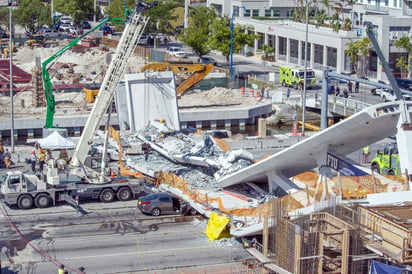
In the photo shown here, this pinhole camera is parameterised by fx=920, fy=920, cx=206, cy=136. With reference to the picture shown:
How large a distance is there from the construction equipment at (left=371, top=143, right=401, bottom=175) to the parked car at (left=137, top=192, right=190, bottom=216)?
12.2 m

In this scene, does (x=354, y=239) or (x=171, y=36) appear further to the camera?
(x=171, y=36)

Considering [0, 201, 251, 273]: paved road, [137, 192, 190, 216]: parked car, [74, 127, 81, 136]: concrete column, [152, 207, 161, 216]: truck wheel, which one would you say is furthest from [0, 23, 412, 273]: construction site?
[74, 127, 81, 136]: concrete column

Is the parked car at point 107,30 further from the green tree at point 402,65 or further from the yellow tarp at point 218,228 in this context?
the yellow tarp at point 218,228

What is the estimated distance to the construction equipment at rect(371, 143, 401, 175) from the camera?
154ft

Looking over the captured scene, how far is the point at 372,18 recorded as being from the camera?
86.3 m

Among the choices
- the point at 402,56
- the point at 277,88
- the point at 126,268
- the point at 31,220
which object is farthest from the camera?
the point at 402,56

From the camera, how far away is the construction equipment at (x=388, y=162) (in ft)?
154

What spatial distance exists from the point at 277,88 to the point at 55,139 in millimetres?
36952

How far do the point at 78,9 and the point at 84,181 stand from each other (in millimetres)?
86302

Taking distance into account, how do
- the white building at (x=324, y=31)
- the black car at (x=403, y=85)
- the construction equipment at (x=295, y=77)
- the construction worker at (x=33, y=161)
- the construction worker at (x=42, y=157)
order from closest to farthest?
the construction worker at (x=42, y=157)
the construction worker at (x=33, y=161)
the black car at (x=403, y=85)
the construction equipment at (x=295, y=77)
the white building at (x=324, y=31)

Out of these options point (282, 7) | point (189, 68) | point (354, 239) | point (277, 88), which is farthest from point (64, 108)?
point (282, 7)

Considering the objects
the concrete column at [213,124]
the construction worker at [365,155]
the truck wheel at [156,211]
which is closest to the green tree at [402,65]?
the concrete column at [213,124]

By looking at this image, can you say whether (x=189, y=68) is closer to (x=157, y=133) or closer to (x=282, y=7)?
(x=157, y=133)

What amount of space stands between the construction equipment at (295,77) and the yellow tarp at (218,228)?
4204 centimetres
